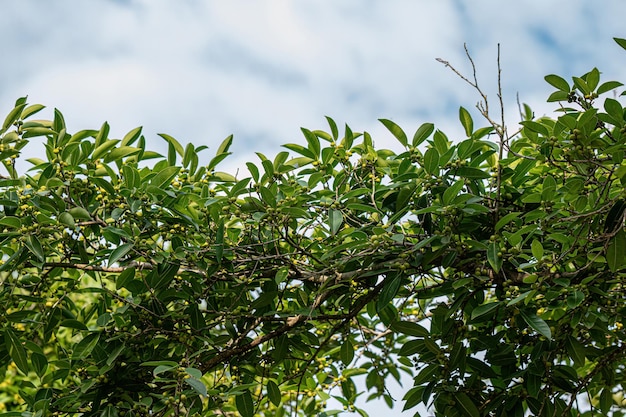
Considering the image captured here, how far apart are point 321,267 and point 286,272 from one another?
0.20m

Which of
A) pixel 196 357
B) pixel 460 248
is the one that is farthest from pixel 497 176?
pixel 196 357

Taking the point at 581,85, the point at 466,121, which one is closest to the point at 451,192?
the point at 466,121

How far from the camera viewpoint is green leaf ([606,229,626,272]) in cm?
241

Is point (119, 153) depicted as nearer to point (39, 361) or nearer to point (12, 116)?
point (12, 116)

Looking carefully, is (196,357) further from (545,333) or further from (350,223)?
(545,333)

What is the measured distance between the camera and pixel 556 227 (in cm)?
273

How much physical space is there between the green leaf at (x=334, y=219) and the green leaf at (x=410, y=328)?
540mm

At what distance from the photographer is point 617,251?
242 centimetres

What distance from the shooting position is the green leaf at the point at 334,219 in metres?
2.62

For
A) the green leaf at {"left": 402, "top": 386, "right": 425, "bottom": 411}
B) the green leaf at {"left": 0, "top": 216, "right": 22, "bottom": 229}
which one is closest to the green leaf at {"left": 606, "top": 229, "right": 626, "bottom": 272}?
the green leaf at {"left": 402, "top": 386, "right": 425, "bottom": 411}

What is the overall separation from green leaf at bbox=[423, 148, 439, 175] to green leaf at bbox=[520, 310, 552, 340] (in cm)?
60

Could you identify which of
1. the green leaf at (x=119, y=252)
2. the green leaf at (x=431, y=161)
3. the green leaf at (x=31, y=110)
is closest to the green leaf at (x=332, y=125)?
the green leaf at (x=431, y=161)

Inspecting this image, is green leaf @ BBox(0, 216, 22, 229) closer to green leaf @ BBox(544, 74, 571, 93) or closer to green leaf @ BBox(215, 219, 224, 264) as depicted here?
green leaf @ BBox(215, 219, 224, 264)

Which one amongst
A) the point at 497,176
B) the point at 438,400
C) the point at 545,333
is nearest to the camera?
the point at 545,333
